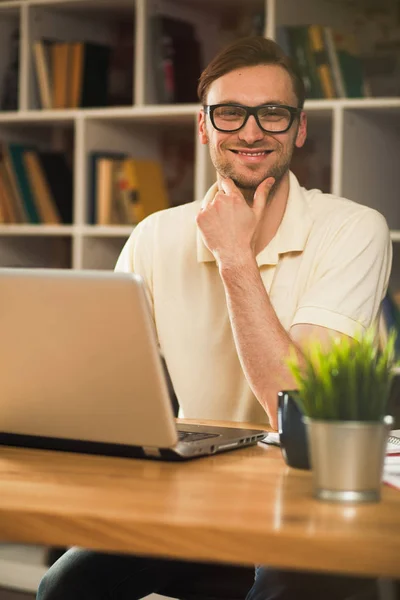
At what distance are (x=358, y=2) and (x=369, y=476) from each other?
8.36 ft

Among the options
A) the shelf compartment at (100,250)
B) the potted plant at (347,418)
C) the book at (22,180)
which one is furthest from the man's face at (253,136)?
the book at (22,180)

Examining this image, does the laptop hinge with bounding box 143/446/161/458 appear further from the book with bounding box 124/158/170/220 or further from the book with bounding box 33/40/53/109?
the book with bounding box 33/40/53/109

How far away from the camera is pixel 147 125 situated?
3.50 meters

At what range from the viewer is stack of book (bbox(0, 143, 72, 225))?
348 centimetres

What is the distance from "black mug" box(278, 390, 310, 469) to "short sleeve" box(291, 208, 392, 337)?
0.62m

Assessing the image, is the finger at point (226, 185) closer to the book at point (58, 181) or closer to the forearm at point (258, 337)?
the forearm at point (258, 337)

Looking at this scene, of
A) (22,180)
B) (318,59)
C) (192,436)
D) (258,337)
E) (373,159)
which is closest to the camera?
(192,436)

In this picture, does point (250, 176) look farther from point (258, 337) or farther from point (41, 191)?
point (41, 191)

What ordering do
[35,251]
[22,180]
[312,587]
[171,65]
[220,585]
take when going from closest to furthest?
[312,587]
[220,585]
[171,65]
[22,180]
[35,251]

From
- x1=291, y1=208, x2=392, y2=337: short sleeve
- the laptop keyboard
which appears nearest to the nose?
x1=291, y1=208, x2=392, y2=337: short sleeve

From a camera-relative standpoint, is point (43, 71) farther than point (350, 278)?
Yes

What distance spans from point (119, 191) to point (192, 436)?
2107 millimetres

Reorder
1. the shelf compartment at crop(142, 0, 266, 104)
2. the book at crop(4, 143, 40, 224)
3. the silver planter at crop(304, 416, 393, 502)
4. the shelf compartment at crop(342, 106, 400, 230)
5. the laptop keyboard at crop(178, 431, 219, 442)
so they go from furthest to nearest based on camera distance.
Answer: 1. the book at crop(4, 143, 40, 224)
2. the shelf compartment at crop(142, 0, 266, 104)
3. the shelf compartment at crop(342, 106, 400, 230)
4. the laptop keyboard at crop(178, 431, 219, 442)
5. the silver planter at crop(304, 416, 393, 502)

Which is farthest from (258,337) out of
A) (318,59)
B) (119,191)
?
(119,191)
